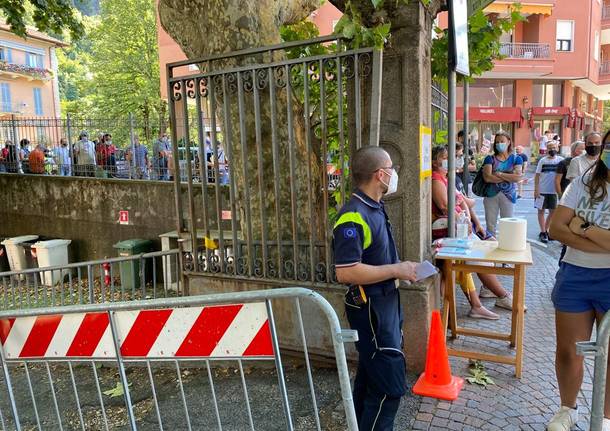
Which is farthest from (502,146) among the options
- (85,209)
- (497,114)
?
(497,114)

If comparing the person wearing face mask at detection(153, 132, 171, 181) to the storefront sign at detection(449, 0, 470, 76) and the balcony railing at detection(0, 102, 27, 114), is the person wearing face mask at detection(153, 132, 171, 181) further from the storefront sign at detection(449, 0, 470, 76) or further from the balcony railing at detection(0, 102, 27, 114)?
the balcony railing at detection(0, 102, 27, 114)

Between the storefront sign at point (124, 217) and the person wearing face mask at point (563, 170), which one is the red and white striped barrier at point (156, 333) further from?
the storefront sign at point (124, 217)

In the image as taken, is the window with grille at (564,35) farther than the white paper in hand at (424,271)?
Yes

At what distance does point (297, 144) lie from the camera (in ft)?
15.8

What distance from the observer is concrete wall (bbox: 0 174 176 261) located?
10188 millimetres

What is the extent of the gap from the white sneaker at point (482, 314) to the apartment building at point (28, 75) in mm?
42010

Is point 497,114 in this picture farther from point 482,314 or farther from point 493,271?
point 493,271

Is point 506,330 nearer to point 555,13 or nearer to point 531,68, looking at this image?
point 531,68

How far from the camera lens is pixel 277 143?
433 centimetres

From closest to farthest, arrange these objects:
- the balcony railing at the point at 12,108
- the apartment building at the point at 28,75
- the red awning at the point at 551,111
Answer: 1. the red awning at the point at 551,111
2. the balcony railing at the point at 12,108
3. the apartment building at the point at 28,75

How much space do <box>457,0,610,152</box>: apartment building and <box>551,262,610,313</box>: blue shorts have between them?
Answer: 79.1 feet

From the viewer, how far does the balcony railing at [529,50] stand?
1067 inches

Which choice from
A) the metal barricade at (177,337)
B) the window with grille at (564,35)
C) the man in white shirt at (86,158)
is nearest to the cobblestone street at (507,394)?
the metal barricade at (177,337)

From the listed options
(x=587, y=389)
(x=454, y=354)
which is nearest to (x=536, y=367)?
(x=587, y=389)
